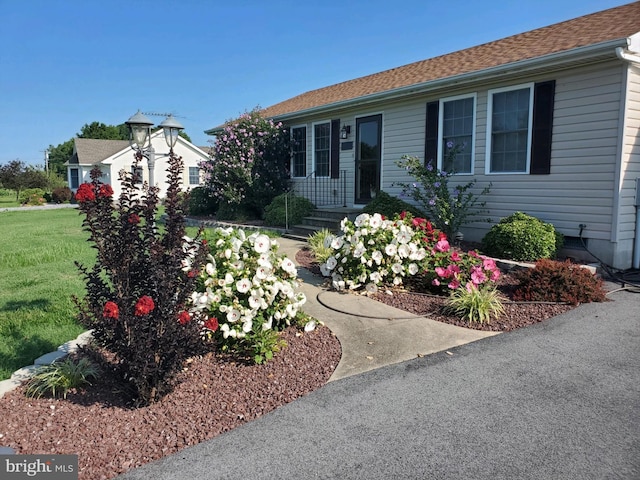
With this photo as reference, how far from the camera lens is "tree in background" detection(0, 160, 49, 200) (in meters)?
30.4

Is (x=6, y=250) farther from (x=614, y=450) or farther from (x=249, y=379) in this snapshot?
(x=614, y=450)

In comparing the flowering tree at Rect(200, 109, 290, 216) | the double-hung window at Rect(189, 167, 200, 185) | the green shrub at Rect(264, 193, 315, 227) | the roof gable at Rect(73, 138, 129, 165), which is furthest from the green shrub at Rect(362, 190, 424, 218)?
the roof gable at Rect(73, 138, 129, 165)

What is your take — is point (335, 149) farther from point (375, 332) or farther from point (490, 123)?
point (375, 332)

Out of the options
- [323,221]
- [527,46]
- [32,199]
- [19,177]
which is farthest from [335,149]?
[19,177]

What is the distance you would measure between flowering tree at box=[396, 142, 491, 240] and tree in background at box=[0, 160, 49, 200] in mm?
31021

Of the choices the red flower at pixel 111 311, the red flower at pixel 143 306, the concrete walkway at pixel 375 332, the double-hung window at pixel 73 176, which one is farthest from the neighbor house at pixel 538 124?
the double-hung window at pixel 73 176

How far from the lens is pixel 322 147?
11.8 meters

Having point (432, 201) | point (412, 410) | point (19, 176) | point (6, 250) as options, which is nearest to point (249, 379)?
point (412, 410)

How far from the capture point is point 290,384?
10.8ft

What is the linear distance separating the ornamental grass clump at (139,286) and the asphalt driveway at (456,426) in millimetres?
638

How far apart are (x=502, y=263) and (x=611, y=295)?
1.41 m

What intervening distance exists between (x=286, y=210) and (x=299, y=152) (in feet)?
8.97

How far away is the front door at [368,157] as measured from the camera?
34.0 ft

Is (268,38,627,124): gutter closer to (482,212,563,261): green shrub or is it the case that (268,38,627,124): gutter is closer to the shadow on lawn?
(482,212,563,261): green shrub
